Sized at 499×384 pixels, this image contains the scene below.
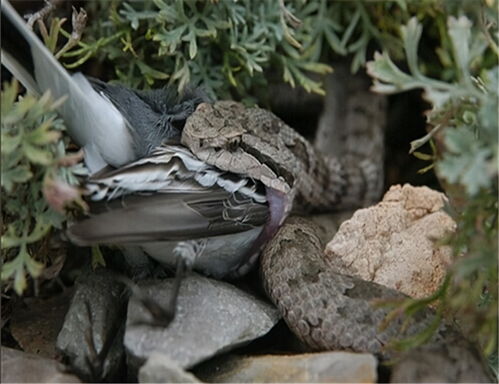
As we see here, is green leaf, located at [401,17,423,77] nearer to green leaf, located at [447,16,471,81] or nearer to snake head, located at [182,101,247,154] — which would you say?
green leaf, located at [447,16,471,81]

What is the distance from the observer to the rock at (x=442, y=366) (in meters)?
1.64

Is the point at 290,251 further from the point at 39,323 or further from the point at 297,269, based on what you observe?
the point at 39,323

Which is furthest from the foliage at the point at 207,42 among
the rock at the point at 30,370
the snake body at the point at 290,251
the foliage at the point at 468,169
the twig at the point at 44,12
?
the rock at the point at 30,370

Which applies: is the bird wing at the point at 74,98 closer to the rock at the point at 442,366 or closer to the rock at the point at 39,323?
the rock at the point at 39,323

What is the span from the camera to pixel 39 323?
2094 mm

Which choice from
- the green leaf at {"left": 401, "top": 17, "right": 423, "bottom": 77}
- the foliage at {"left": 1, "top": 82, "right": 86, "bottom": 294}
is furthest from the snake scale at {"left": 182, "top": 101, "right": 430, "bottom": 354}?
the green leaf at {"left": 401, "top": 17, "right": 423, "bottom": 77}

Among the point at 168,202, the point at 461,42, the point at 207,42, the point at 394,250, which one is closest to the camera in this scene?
the point at 461,42

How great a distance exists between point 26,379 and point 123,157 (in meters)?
0.54

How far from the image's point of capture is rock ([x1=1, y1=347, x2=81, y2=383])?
171 cm

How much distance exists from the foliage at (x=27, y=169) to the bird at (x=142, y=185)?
2.9 inches

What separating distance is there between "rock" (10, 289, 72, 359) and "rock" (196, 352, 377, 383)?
0.41m

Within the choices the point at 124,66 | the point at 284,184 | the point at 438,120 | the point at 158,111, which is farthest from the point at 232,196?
the point at 124,66

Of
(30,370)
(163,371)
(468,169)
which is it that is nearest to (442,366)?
(468,169)

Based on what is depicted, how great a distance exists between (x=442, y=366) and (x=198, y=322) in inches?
20.4
